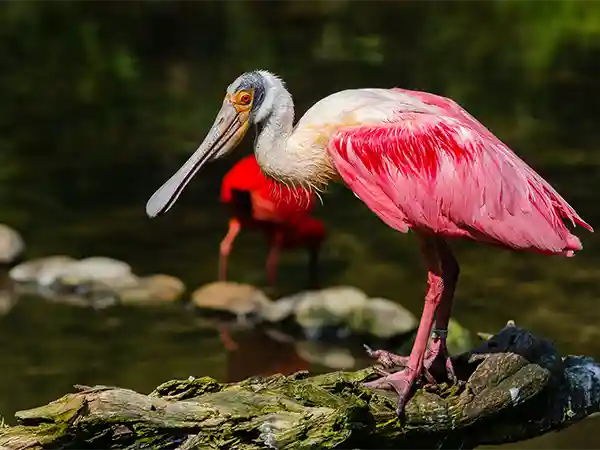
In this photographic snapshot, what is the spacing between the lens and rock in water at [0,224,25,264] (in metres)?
7.86

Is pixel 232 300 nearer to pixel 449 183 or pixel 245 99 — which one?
pixel 245 99

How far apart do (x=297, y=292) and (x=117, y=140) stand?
3.64 m

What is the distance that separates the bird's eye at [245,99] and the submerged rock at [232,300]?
3070 mm

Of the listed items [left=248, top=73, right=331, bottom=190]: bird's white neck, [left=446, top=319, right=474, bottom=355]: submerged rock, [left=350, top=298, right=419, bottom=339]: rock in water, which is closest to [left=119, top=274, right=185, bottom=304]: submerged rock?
[left=350, top=298, right=419, bottom=339]: rock in water

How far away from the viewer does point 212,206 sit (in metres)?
9.15

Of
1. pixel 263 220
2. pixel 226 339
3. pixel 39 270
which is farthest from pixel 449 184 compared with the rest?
pixel 39 270

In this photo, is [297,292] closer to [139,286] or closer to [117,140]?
[139,286]

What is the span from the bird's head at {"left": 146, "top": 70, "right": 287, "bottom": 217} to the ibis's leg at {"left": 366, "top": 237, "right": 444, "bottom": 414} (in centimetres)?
77

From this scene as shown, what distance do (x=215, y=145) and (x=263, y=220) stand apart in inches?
136

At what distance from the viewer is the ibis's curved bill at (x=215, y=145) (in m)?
4.32

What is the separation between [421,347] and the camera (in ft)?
12.9

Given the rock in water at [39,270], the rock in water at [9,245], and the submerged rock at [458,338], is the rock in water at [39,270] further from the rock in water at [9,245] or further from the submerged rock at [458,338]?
the submerged rock at [458,338]

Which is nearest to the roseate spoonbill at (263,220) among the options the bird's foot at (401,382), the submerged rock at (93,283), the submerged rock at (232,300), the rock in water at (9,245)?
the submerged rock at (232,300)

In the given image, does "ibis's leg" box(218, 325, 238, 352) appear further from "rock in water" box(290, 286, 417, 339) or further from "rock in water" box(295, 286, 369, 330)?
"rock in water" box(295, 286, 369, 330)
